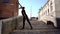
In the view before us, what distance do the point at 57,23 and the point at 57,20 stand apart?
1.38 ft

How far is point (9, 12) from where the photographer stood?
17906 mm

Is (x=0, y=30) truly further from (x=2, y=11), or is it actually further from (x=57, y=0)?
(x=57, y=0)

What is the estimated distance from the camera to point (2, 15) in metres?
17.7

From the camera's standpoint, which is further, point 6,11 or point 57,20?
point 6,11

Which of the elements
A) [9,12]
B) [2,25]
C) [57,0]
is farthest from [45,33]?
[57,0]

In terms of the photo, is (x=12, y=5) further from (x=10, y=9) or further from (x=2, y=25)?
(x=2, y=25)

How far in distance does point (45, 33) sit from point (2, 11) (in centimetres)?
1216

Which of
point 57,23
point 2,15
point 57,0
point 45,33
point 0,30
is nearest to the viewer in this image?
point 0,30

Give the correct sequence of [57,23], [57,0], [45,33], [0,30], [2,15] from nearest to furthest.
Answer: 1. [0,30]
2. [45,33]
3. [57,23]
4. [2,15]
5. [57,0]

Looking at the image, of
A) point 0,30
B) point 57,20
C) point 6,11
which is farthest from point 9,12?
point 0,30

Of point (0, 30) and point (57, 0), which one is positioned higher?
point (57, 0)

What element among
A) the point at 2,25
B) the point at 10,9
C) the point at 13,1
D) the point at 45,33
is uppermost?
the point at 13,1

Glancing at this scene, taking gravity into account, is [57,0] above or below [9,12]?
above

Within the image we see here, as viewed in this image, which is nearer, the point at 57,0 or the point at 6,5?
the point at 6,5
